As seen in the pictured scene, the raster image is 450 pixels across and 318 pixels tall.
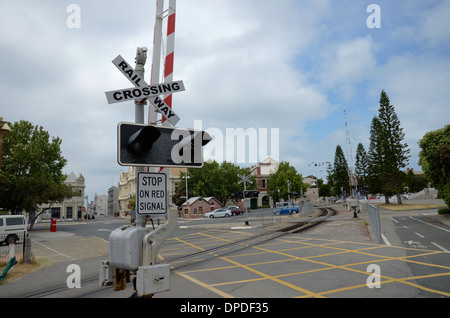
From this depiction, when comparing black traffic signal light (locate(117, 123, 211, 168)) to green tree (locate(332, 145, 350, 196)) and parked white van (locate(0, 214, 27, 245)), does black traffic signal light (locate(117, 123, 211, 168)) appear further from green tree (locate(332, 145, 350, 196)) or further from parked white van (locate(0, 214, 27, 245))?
green tree (locate(332, 145, 350, 196))

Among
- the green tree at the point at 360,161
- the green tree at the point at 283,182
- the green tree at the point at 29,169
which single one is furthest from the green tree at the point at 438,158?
the green tree at the point at 360,161

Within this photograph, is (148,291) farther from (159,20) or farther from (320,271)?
(320,271)

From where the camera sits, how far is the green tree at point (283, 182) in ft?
253

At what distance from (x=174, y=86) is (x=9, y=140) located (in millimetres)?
39668

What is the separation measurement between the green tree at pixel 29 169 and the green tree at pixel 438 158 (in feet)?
120


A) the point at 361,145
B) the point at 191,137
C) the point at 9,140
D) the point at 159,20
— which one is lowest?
the point at 191,137

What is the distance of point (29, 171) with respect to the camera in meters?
34.8

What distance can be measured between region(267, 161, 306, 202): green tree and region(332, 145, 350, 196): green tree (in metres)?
14.8

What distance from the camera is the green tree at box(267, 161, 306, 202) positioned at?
253 ft

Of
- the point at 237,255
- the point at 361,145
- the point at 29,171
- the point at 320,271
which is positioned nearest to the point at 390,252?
the point at 320,271

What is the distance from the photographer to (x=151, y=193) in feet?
9.92

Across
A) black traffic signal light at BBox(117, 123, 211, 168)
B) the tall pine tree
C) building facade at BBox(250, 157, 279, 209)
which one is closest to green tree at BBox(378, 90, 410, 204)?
the tall pine tree

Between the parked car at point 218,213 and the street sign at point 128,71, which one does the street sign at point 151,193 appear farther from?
the parked car at point 218,213
